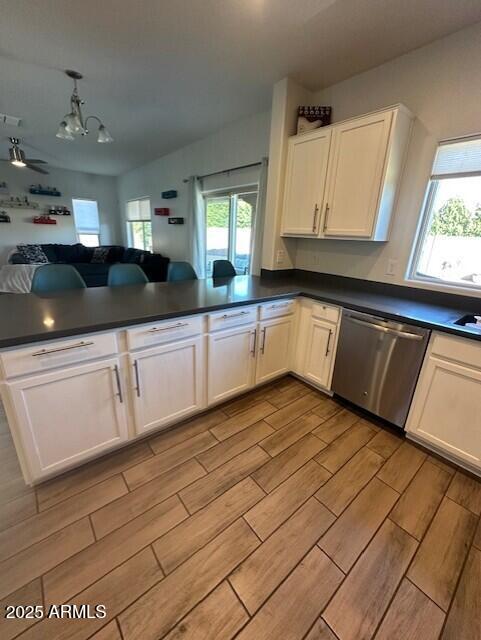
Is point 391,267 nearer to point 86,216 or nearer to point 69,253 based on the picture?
point 69,253

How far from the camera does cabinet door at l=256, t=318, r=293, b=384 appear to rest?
2.31 metres

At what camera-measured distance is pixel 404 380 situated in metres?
1.86

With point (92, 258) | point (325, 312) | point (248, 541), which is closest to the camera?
point (248, 541)

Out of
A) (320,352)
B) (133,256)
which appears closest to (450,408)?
(320,352)

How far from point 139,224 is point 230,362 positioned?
20.6 feet

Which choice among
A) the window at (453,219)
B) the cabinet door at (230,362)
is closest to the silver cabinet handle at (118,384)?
the cabinet door at (230,362)

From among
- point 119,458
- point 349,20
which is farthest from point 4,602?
point 349,20

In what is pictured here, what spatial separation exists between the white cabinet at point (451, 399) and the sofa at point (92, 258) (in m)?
4.72

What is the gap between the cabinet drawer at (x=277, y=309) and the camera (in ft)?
7.25

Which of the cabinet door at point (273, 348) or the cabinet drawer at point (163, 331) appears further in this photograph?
the cabinet door at point (273, 348)

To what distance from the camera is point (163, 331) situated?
1.66 m

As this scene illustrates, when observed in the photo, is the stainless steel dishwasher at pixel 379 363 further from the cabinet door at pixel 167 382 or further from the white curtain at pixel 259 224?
the white curtain at pixel 259 224

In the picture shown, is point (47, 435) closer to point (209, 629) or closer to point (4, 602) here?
point (4, 602)

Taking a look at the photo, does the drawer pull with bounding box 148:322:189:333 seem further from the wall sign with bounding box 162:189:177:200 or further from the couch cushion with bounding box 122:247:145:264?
the couch cushion with bounding box 122:247:145:264
